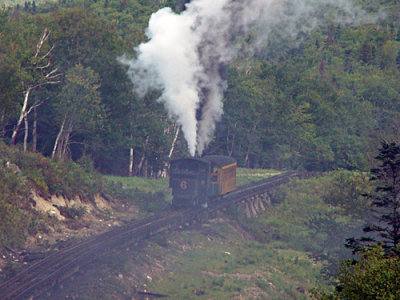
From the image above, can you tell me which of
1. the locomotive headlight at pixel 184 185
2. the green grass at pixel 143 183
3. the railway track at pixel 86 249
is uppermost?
the locomotive headlight at pixel 184 185

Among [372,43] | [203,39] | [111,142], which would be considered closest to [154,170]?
[111,142]

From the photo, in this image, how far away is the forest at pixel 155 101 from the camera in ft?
155

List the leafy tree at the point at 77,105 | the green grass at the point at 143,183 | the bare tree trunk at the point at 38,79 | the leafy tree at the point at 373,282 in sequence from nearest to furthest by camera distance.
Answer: the leafy tree at the point at 373,282, the bare tree trunk at the point at 38,79, the leafy tree at the point at 77,105, the green grass at the point at 143,183

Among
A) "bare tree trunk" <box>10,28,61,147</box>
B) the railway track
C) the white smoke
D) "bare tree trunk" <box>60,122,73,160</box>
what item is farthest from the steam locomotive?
"bare tree trunk" <box>60,122,73,160</box>

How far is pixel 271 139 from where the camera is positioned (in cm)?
7350

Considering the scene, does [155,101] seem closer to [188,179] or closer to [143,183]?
[143,183]

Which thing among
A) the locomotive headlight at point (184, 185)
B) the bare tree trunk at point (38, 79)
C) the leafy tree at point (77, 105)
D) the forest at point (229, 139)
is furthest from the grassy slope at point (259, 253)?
the bare tree trunk at point (38, 79)

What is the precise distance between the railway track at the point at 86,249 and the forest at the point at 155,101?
45.2ft

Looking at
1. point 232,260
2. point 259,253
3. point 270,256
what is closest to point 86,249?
point 232,260

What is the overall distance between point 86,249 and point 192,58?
22887 mm

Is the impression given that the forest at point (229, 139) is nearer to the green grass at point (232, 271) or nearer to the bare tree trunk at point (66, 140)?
the bare tree trunk at point (66, 140)

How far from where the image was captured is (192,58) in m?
46.4

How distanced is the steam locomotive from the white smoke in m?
5.15

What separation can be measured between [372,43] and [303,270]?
96.8 metres
